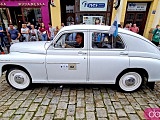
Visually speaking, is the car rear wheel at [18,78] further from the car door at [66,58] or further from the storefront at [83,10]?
the storefront at [83,10]

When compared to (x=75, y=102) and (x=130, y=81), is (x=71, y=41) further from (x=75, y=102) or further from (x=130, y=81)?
(x=130, y=81)

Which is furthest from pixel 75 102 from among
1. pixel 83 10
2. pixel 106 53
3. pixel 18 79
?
pixel 83 10

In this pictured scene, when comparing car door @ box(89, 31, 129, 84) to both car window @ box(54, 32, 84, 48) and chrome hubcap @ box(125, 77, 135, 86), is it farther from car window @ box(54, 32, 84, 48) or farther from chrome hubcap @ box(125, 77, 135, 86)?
chrome hubcap @ box(125, 77, 135, 86)

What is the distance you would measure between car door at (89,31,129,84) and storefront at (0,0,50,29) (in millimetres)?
7143

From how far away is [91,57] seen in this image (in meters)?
3.17

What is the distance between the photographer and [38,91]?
355cm

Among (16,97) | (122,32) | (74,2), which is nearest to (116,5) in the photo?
(74,2)

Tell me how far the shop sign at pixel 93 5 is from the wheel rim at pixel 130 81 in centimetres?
709

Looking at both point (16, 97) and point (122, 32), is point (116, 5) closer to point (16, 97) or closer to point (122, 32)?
point (122, 32)

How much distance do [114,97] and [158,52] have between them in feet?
5.42

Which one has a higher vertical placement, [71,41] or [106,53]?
[71,41]

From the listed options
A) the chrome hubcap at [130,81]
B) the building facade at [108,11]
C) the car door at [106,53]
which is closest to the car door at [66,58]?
the car door at [106,53]

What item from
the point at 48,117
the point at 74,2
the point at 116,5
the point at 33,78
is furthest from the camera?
the point at 74,2

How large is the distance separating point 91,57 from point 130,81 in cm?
127
